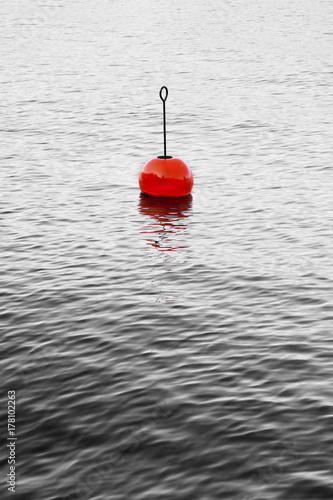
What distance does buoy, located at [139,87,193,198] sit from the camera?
63.0ft

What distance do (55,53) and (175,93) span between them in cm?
1238

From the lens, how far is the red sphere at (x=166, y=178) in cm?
1917

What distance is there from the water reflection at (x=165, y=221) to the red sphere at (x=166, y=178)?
0.75 ft

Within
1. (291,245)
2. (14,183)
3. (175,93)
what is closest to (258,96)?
(175,93)

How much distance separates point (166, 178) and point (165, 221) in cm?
158

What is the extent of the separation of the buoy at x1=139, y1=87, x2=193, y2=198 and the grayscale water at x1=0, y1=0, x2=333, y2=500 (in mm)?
342

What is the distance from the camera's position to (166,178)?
19188 millimetres

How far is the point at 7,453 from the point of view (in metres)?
9.52

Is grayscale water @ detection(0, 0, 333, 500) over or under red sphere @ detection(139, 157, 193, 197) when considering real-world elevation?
under

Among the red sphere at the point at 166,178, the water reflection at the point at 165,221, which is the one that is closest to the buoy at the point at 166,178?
the red sphere at the point at 166,178

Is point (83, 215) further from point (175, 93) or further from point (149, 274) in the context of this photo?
point (175, 93)

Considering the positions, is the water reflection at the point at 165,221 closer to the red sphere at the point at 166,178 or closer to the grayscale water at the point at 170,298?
the grayscale water at the point at 170,298

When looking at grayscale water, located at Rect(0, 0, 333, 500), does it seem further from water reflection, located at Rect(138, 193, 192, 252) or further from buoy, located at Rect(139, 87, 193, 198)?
buoy, located at Rect(139, 87, 193, 198)

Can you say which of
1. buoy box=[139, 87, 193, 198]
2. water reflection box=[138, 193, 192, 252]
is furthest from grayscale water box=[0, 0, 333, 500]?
buoy box=[139, 87, 193, 198]
